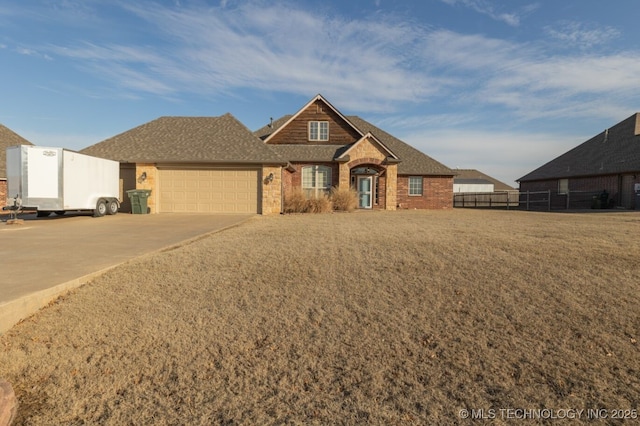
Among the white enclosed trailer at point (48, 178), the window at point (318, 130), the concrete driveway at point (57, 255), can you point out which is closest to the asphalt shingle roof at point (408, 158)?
the window at point (318, 130)

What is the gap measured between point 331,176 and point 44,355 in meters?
19.8

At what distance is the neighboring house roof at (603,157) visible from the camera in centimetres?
2586

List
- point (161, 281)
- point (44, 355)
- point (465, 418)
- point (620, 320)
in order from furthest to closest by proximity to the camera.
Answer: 1. point (161, 281)
2. point (620, 320)
3. point (44, 355)
4. point (465, 418)

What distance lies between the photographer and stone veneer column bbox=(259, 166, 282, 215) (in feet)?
60.7

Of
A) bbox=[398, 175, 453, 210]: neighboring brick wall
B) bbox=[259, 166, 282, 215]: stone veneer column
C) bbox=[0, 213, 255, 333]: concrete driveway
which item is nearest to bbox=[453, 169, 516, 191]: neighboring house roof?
bbox=[398, 175, 453, 210]: neighboring brick wall

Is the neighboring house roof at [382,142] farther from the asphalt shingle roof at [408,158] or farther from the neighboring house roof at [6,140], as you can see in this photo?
the neighboring house roof at [6,140]

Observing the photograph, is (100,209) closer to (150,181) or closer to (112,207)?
(112,207)

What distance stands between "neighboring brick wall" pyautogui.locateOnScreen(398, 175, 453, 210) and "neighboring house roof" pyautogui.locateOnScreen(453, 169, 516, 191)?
48.3 m

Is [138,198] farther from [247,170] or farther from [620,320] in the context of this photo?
[620,320]

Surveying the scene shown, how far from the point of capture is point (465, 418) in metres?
2.74

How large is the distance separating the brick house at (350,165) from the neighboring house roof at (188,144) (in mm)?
2712

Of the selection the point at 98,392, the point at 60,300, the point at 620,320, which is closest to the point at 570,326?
the point at 620,320

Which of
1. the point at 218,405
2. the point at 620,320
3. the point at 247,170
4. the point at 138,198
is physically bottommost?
the point at 218,405

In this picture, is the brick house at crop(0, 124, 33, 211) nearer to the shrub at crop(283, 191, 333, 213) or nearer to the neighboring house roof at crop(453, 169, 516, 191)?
the shrub at crop(283, 191, 333, 213)
